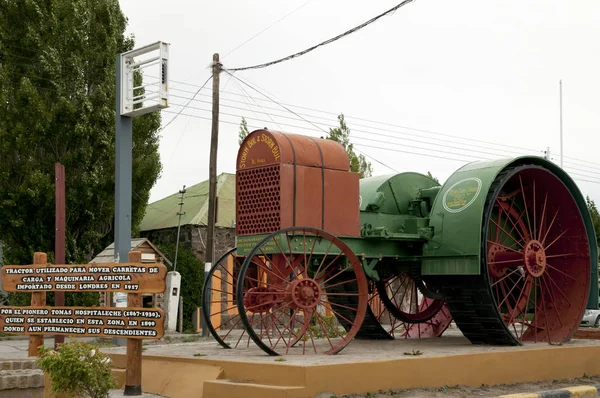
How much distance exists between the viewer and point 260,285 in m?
12.2

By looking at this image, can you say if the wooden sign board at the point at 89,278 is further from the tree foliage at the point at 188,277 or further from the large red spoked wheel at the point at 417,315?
the tree foliage at the point at 188,277

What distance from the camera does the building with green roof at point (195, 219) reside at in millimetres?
26547

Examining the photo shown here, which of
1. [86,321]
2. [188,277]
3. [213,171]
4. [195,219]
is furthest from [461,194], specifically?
[195,219]

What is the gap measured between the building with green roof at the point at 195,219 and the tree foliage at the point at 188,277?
2.67 ft

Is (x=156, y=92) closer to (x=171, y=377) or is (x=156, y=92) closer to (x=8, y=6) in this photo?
(x=171, y=377)

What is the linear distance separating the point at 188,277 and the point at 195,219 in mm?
1984

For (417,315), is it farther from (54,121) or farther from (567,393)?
(54,121)

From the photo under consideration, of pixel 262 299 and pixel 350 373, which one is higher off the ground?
pixel 262 299

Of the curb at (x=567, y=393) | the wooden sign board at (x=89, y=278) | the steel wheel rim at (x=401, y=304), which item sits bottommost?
the curb at (x=567, y=393)

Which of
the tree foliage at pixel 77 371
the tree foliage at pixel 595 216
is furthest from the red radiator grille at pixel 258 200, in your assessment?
the tree foliage at pixel 595 216

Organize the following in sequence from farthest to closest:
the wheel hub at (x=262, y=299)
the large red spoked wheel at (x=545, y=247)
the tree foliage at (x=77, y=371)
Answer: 1. the large red spoked wheel at (x=545, y=247)
2. the wheel hub at (x=262, y=299)
3. the tree foliage at (x=77, y=371)

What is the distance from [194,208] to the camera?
90.5ft

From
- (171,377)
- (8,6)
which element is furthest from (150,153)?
(171,377)

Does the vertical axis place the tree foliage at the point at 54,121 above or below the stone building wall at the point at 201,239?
above
